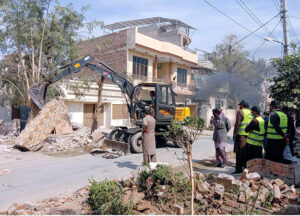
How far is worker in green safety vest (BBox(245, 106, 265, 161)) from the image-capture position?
6051mm

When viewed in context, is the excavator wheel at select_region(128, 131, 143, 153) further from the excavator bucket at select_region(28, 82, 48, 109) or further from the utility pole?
the utility pole

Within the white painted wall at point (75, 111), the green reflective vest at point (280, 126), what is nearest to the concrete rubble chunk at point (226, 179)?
the green reflective vest at point (280, 126)

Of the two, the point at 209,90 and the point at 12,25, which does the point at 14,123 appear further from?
the point at 209,90

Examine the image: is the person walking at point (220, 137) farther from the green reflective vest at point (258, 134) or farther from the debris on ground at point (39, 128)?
the debris on ground at point (39, 128)

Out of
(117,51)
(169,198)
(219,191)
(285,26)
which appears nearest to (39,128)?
(169,198)

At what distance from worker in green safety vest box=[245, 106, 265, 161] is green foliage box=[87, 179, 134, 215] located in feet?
11.5

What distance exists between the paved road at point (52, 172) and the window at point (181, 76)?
18.0 m

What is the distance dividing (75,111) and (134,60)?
7677 millimetres

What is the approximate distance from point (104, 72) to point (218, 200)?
785 centimetres

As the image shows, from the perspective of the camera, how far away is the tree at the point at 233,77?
23.8m

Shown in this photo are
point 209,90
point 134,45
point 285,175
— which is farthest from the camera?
point 209,90

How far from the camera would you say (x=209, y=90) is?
24500 millimetres

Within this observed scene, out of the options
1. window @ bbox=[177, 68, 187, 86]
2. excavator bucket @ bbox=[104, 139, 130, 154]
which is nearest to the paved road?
excavator bucket @ bbox=[104, 139, 130, 154]

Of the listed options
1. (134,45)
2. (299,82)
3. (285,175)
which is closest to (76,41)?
(134,45)
